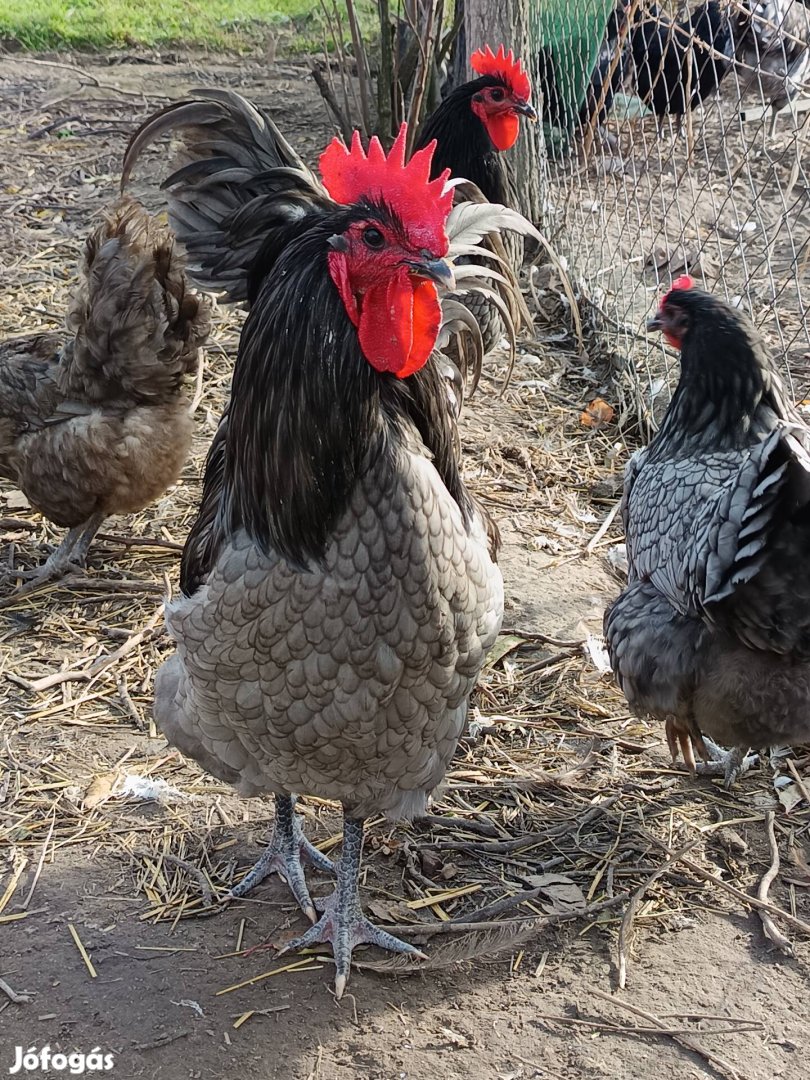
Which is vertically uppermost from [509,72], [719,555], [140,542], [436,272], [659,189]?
[509,72]

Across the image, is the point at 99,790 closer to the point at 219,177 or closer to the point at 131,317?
the point at 131,317

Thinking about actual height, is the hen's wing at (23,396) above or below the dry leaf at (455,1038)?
above

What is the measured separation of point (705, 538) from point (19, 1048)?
2410 millimetres

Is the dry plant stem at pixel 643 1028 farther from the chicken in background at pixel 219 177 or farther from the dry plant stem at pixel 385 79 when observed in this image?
the dry plant stem at pixel 385 79

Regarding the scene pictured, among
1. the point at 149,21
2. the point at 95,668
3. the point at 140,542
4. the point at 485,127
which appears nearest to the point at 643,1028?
the point at 95,668

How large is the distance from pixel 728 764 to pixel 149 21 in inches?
479

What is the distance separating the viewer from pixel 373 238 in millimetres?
2281

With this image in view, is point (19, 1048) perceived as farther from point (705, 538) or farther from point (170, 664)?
point (705, 538)

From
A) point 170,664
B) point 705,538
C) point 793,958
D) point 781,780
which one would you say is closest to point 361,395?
point 170,664

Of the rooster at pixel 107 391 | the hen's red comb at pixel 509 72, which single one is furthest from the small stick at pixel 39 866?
the hen's red comb at pixel 509 72

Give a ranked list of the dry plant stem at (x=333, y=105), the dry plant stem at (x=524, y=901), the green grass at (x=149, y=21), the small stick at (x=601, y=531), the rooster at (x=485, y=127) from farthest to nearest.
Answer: the green grass at (x=149, y=21), the dry plant stem at (x=333, y=105), the rooster at (x=485, y=127), the small stick at (x=601, y=531), the dry plant stem at (x=524, y=901)

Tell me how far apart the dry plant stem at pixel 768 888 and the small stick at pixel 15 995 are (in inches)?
85.0

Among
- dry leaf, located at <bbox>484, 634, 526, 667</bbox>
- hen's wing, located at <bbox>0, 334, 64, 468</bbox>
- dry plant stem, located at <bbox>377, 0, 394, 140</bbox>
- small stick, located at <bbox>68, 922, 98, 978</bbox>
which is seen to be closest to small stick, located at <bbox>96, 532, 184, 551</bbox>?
hen's wing, located at <bbox>0, 334, 64, 468</bbox>

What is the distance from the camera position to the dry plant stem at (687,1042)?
8.93 feet
